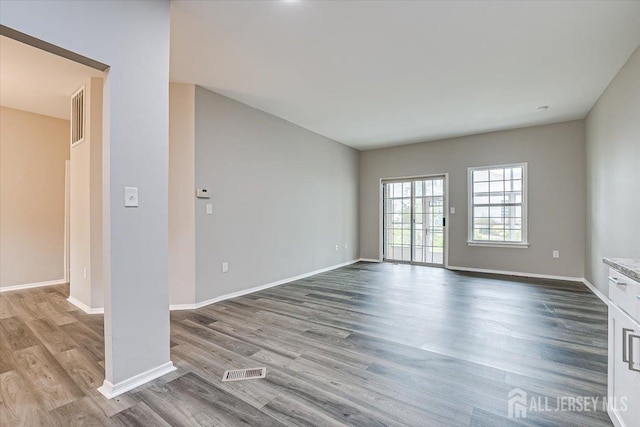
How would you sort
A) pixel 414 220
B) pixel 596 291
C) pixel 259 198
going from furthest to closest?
pixel 414 220 < pixel 259 198 < pixel 596 291

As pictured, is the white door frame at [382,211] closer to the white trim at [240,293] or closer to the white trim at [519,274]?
the white trim at [519,274]

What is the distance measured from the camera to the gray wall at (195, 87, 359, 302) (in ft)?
12.3

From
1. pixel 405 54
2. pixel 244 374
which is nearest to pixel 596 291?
pixel 405 54

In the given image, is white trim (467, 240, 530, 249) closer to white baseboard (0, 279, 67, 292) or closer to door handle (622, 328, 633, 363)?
door handle (622, 328, 633, 363)

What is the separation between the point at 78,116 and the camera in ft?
12.3

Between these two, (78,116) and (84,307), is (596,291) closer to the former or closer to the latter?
(84,307)

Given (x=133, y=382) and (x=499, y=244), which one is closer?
(x=133, y=382)

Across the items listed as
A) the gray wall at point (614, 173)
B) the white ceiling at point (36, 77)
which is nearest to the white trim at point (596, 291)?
the gray wall at point (614, 173)

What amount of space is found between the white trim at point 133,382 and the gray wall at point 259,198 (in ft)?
5.17

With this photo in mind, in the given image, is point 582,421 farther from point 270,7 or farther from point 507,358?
point 270,7

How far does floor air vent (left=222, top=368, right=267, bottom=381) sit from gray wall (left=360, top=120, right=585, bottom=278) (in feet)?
16.8

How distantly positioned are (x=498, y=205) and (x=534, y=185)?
2.20 feet

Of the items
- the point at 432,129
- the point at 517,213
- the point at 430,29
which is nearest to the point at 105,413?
the point at 430,29

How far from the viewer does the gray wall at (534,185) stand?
4969 mm
